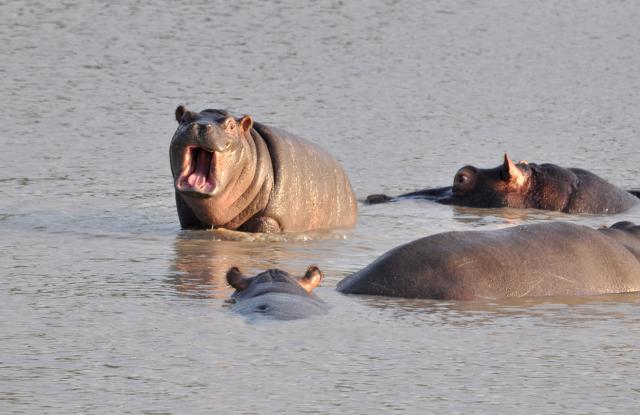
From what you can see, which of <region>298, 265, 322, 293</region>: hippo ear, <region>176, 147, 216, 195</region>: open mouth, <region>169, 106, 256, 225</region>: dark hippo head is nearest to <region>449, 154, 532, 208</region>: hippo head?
<region>169, 106, 256, 225</region>: dark hippo head

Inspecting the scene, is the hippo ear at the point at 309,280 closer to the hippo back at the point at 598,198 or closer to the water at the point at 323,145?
the water at the point at 323,145

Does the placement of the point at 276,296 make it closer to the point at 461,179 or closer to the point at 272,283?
the point at 272,283

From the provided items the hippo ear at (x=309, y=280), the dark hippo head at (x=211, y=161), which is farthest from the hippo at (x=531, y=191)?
the hippo ear at (x=309, y=280)

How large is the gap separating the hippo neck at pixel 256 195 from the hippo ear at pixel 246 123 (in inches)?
7.3

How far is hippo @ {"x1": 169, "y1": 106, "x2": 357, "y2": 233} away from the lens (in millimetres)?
9141

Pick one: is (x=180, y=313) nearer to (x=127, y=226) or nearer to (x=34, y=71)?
(x=127, y=226)

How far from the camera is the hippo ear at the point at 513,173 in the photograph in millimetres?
11827

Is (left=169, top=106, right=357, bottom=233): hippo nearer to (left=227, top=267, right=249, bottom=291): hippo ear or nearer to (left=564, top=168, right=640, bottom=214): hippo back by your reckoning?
(left=564, top=168, right=640, bottom=214): hippo back

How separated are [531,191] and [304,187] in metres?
2.66

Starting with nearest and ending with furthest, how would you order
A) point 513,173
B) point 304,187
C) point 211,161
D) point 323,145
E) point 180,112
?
point 180,112 < point 211,161 < point 304,187 < point 513,173 < point 323,145

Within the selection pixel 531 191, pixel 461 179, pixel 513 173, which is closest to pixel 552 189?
pixel 531 191

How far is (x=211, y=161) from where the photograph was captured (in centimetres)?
941

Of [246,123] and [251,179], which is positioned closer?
[246,123]

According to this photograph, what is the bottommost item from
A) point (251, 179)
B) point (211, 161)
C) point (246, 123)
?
point (251, 179)
